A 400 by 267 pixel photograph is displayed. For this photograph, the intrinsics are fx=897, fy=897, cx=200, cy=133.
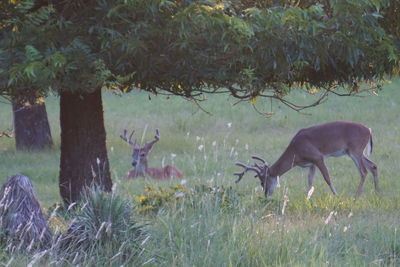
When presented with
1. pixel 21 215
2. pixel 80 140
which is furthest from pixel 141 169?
pixel 21 215

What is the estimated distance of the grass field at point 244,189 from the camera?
6773mm

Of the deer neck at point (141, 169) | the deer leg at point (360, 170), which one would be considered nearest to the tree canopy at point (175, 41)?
the deer leg at point (360, 170)

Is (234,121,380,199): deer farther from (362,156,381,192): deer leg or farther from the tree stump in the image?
the tree stump

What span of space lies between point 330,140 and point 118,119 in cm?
987

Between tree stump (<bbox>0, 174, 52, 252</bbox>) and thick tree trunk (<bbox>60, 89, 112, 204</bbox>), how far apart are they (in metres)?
2.48

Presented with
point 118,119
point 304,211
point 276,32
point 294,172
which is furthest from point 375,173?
point 118,119

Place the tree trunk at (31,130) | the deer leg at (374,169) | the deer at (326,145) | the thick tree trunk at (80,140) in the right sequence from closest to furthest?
the thick tree trunk at (80,140), the deer leg at (374,169), the deer at (326,145), the tree trunk at (31,130)

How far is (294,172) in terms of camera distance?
1559 cm

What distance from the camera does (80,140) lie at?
954cm

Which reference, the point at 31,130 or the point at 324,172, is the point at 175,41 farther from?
A: the point at 31,130

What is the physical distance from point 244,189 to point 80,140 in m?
3.57

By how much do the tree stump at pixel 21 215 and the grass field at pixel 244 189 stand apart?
2.38 feet

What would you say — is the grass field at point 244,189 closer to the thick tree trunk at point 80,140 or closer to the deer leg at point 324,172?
the deer leg at point 324,172

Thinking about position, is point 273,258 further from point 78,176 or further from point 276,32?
point 78,176
